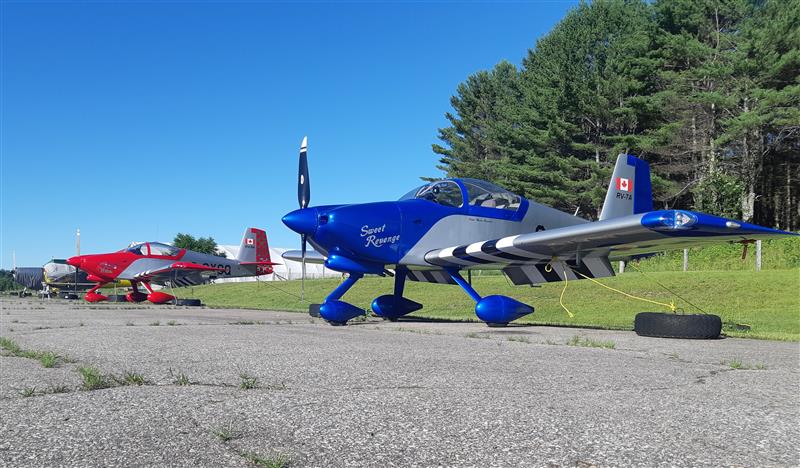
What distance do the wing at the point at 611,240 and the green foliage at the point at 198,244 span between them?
269ft

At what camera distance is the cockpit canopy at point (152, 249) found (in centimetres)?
2619

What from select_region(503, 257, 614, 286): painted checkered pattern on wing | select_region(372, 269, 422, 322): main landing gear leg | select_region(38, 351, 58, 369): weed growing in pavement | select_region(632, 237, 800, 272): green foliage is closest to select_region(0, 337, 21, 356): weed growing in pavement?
select_region(38, 351, 58, 369): weed growing in pavement

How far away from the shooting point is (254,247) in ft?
107

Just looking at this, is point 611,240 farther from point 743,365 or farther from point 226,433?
point 226,433

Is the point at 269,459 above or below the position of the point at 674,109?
below

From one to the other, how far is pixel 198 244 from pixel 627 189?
280 ft

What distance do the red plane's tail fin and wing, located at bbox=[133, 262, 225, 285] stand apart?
575 cm

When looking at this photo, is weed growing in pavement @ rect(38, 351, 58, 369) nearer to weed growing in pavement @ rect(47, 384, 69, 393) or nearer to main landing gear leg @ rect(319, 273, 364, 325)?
weed growing in pavement @ rect(47, 384, 69, 393)

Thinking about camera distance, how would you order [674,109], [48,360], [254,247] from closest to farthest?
[48,360] < [254,247] < [674,109]

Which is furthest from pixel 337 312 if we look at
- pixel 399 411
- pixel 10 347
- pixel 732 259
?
pixel 732 259

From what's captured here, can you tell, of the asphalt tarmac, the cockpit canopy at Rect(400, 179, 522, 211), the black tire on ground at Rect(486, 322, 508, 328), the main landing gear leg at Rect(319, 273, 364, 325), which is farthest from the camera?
the cockpit canopy at Rect(400, 179, 522, 211)

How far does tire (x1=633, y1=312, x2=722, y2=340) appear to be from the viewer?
290 inches

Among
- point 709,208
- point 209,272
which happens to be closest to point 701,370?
point 209,272

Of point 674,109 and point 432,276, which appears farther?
point 674,109
